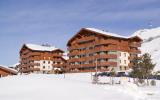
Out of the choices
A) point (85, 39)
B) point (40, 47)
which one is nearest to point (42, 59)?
point (40, 47)

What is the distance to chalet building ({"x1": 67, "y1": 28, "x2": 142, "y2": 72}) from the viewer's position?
10419 centimetres

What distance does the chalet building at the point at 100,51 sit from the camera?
104188mm

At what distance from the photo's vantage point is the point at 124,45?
110m

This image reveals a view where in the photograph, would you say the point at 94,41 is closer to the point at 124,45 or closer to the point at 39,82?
the point at 124,45

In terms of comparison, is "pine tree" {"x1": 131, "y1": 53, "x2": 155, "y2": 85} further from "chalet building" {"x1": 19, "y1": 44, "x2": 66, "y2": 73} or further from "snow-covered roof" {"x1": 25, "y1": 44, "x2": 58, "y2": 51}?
"snow-covered roof" {"x1": 25, "y1": 44, "x2": 58, "y2": 51}

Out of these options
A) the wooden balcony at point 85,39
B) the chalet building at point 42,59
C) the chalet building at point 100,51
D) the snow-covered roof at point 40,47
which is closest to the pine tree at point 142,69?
the chalet building at point 100,51

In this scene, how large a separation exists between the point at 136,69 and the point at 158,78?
11431 millimetres

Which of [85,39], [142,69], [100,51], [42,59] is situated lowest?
[142,69]

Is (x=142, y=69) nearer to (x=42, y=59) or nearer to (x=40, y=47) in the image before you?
(x=42, y=59)

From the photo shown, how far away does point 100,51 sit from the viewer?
10562 centimetres

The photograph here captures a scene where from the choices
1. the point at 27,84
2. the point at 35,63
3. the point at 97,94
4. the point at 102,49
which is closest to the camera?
the point at 97,94

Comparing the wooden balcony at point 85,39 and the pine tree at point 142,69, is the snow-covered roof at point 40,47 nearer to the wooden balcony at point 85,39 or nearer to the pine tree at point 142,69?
the wooden balcony at point 85,39

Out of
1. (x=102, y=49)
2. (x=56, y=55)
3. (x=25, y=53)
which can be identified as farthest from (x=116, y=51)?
(x=25, y=53)

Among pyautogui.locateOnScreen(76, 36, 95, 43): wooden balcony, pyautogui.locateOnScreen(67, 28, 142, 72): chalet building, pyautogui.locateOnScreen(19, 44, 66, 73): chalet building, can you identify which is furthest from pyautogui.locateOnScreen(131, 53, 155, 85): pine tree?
pyautogui.locateOnScreen(19, 44, 66, 73): chalet building
